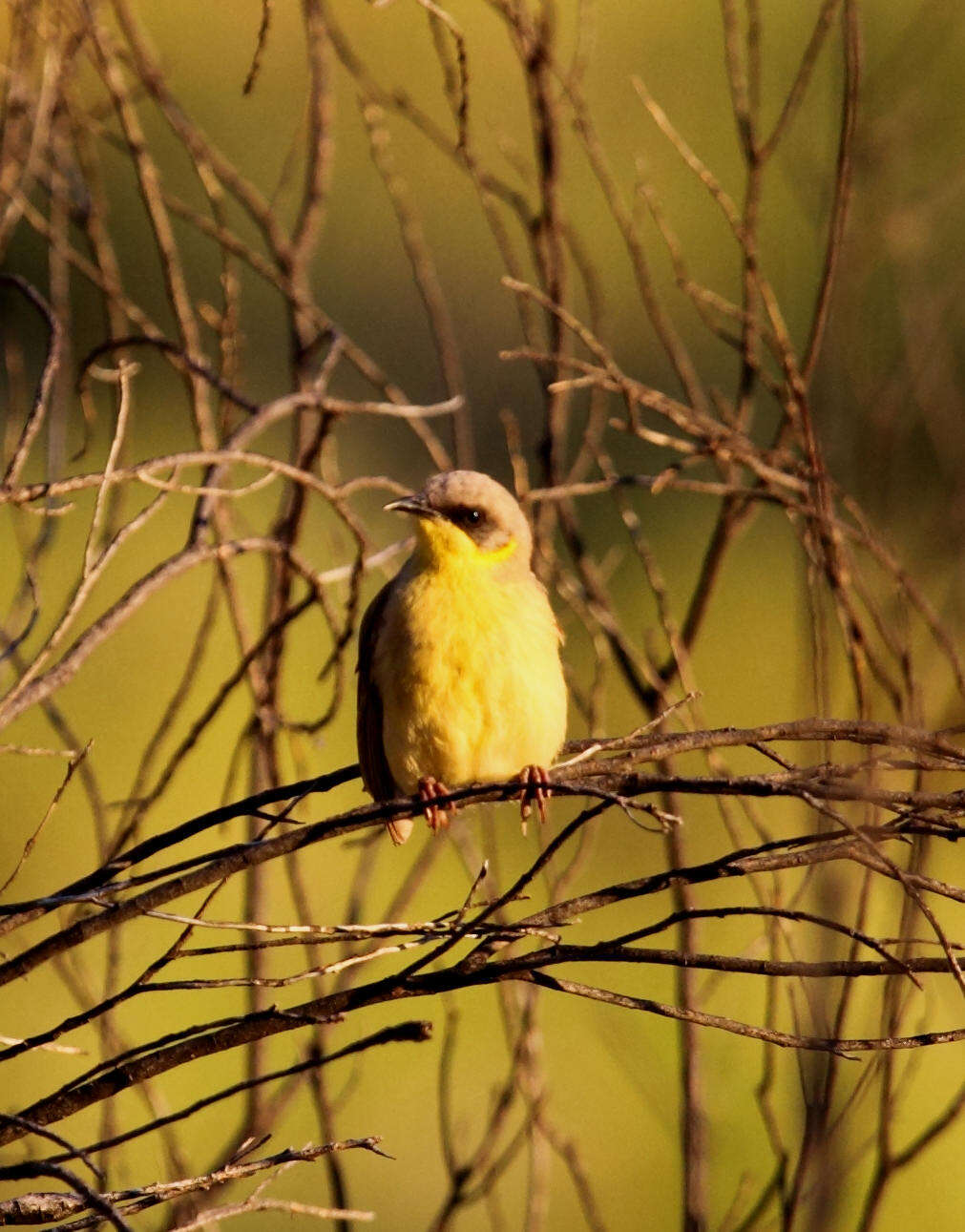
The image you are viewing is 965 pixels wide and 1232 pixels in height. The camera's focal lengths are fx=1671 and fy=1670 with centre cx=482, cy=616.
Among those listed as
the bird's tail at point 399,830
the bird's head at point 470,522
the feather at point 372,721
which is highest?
the bird's head at point 470,522

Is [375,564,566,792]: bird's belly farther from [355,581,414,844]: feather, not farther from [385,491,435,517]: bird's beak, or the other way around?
[385,491,435,517]: bird's beak

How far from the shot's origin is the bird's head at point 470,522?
4.25m

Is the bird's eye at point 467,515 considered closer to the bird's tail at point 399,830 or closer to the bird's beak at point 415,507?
the bird's beak at point 415,507

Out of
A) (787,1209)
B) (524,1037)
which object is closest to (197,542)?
(524,1037)

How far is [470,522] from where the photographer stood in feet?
14.1

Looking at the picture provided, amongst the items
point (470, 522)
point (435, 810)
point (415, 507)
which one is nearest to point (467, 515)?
point (470, 522)

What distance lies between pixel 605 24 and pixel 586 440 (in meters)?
10.7

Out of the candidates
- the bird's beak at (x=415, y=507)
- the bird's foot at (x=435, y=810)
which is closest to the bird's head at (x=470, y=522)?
the bird's beak at (x=415, y=507)

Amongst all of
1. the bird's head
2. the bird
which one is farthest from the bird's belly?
the bird's head

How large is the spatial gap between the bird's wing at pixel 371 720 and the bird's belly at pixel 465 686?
9 centimetres

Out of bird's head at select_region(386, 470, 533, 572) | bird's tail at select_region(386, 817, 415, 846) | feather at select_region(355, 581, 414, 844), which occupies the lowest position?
bird's tail at select_region(386, 817, 415, 846)

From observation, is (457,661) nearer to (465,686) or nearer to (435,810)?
(465,686)

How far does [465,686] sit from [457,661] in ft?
0.21

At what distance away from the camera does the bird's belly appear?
13.1ft
